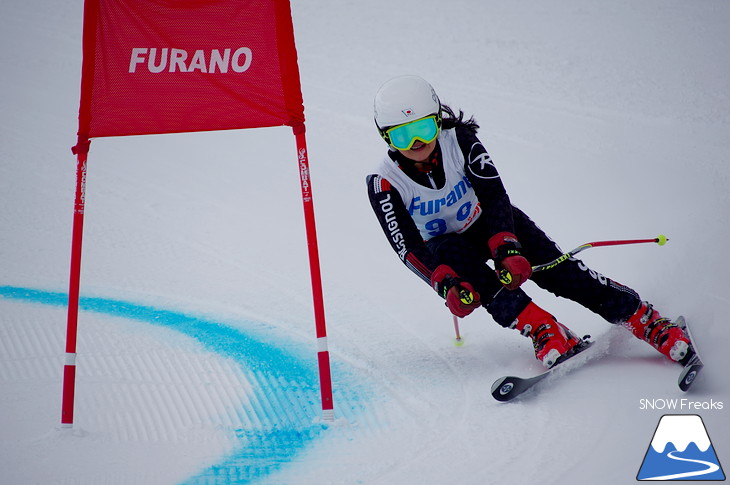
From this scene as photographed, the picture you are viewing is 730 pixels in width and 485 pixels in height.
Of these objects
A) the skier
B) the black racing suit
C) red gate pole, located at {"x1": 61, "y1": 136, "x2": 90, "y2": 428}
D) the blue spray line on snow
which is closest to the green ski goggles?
the skier

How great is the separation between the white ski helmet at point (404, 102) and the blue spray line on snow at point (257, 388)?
1.32 m

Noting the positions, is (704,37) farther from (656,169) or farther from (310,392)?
(310,392)

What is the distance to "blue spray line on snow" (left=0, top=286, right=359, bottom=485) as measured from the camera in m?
3.02

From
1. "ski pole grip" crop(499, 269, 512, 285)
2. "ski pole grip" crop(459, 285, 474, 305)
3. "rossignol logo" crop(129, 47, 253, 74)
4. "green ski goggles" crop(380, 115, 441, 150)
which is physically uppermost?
"rossignol logo" crop(129, 47, 253, 74)

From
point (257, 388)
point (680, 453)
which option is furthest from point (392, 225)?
point (680, 453)

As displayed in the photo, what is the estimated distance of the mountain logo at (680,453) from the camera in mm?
2617

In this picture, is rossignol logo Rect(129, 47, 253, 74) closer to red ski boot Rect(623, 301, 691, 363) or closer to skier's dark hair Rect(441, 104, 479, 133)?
skier's dark hair Rect(441, 104, 479, 133)

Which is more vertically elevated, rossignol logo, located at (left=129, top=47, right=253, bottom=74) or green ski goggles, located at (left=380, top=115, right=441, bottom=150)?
rossignol logo, located at (left=129, top=47, right=253, bottom=74)

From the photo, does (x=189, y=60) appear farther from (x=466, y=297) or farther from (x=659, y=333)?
(x=659, y=333)

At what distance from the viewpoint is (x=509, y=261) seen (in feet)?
11.1

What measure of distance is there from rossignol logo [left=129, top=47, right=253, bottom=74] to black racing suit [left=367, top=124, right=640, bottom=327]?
0.82 m

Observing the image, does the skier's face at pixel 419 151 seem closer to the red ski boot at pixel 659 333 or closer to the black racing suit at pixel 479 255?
the black racing suit at pixel 479 255

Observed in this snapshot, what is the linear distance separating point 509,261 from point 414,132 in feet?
2.33

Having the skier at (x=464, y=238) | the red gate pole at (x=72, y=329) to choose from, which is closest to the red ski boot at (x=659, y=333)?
the skier at (x=464, y=238)
